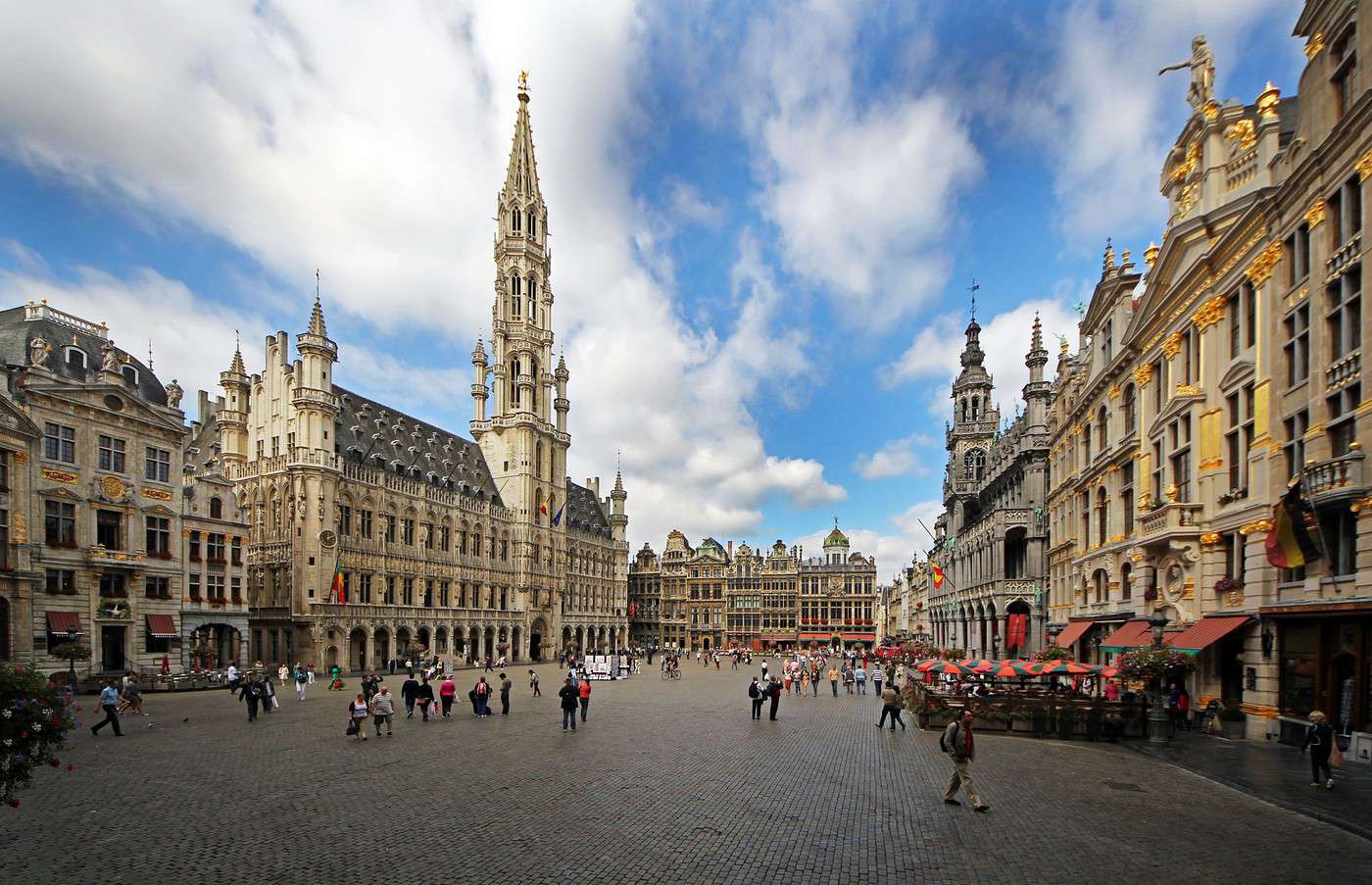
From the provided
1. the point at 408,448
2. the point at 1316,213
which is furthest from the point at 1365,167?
the point at 408,448

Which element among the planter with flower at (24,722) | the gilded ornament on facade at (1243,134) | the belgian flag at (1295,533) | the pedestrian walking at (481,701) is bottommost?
the pedestrian walking at (481,701)

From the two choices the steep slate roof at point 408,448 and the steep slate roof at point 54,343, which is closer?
the steep slate roof at point 54,343

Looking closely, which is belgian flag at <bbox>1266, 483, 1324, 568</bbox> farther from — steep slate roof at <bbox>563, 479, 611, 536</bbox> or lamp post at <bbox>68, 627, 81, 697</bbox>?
steep slate roof at <bbox>563, 479, 611, 536</bbox>

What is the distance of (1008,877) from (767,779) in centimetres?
757

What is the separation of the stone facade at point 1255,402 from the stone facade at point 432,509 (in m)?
54.7

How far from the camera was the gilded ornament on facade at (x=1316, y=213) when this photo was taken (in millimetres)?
20625

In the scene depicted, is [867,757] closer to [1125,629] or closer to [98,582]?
[1125,629]

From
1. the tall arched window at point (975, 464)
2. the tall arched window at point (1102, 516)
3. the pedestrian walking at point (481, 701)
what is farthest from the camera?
the tall arched window at point (975, 464)

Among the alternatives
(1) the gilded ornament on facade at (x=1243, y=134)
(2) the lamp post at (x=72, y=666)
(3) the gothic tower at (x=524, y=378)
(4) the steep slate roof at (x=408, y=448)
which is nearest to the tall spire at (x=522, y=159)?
(3) the gothic tower at (x=524, y=378)

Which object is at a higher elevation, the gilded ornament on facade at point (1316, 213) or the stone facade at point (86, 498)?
the gilded ornament on facade at point (1316, 213)

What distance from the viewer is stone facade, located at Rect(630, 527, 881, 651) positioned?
5226 inches

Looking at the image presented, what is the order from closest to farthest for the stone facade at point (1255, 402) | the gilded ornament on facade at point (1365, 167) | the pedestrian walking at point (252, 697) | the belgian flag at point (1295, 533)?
the gilded ornament on facade at point (1365, 167)
the stone facade at point (1255, 402)
the belgian flag at point (1295, 533)
the pedestrian walking at point (252, 697)

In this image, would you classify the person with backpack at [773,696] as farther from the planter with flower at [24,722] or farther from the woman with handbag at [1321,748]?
the planter with flower at [24,722]

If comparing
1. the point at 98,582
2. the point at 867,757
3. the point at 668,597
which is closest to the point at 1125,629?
the point at 867,757
